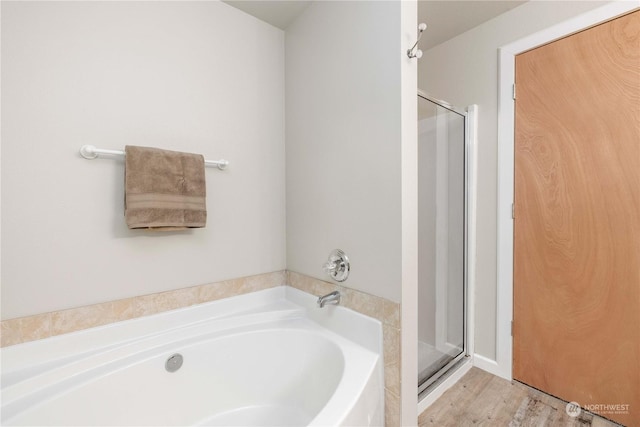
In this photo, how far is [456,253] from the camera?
1923mm

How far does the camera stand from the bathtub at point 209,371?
987 mm

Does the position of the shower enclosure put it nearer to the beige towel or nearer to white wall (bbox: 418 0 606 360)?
white wall (bbox: 418 0 606 360)

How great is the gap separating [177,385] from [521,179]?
212cm

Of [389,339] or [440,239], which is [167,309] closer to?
[389,339]

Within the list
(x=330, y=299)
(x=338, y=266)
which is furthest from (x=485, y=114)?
(x=330, y=299)

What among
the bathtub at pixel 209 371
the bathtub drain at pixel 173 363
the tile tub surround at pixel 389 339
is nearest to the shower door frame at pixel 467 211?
the tile tub surround at pixel 389 339

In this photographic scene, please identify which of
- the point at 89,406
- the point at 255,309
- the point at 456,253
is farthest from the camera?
the point at 456,253

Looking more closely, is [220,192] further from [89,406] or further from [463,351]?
[463,351]

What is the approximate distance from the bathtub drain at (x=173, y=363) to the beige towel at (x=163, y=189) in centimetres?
56

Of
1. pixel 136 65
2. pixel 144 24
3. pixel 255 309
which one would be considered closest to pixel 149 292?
pixel 255 309
